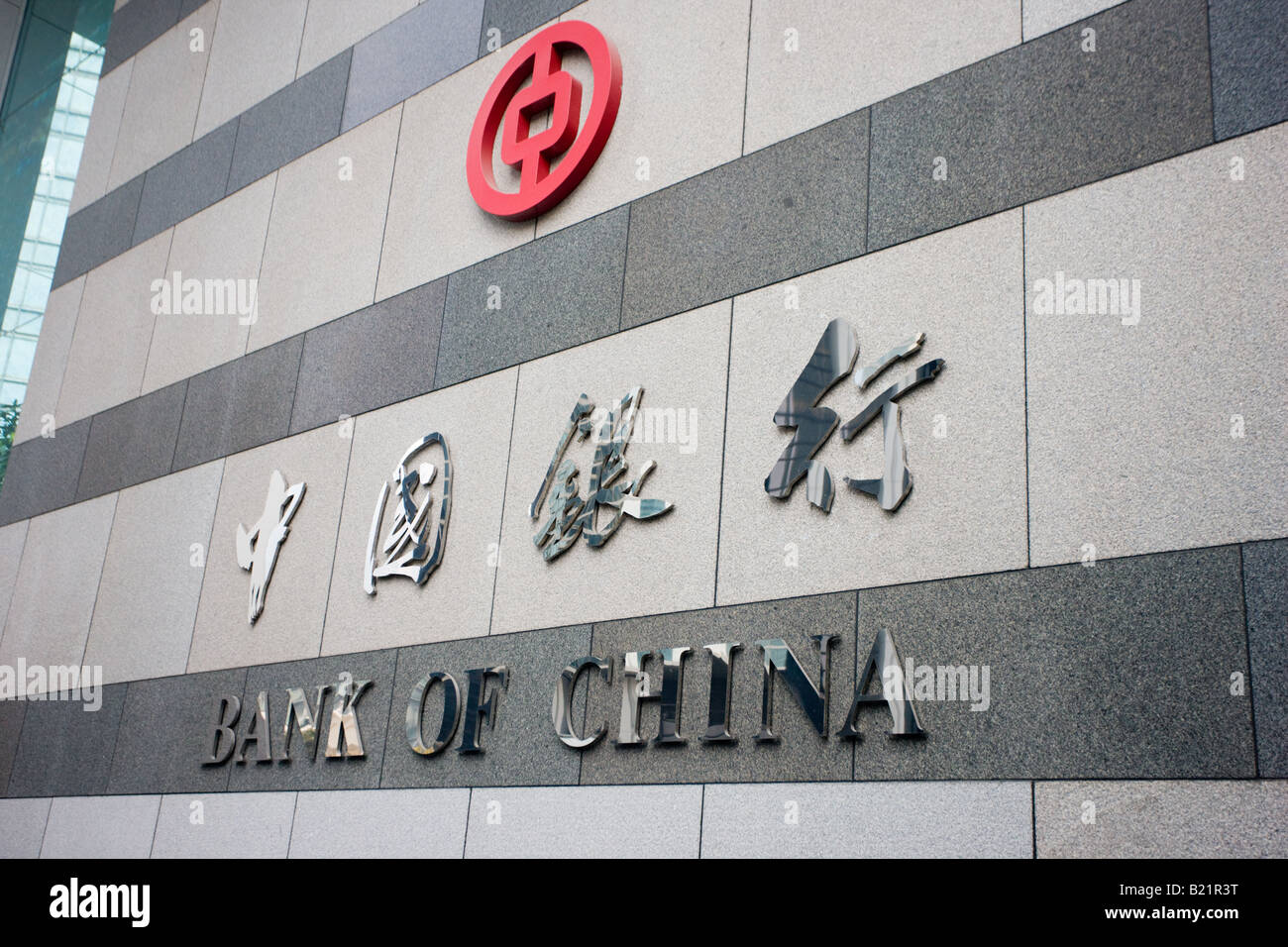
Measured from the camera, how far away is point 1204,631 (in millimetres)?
3744

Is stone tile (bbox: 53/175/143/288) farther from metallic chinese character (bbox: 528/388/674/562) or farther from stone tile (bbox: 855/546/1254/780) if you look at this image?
stone tile (bbox: 855/546/1254/780)

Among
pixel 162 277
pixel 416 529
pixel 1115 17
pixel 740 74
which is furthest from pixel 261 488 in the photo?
pixel 1115 17

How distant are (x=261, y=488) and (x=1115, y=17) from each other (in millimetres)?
5393

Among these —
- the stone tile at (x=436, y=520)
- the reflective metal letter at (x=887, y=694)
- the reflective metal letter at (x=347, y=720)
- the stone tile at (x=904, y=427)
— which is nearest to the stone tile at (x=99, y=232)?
the stone tile at (x=436, y=520)

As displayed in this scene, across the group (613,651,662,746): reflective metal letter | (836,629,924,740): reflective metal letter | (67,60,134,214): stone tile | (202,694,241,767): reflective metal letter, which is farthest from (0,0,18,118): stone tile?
(836,629,924,740): reflective metal letter

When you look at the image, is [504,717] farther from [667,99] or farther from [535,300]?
[667,99]

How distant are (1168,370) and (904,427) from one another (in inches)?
38.5

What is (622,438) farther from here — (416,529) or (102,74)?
(102,74)

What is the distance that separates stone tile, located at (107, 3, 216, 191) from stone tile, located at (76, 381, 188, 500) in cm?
227

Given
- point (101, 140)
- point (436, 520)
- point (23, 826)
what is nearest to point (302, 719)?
point (436, 520)

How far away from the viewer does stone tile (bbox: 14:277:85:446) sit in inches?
389

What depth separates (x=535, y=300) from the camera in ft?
21.0

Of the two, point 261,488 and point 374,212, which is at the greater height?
point 374,212

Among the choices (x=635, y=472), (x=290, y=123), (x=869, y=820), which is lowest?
(x=869, y=820)
